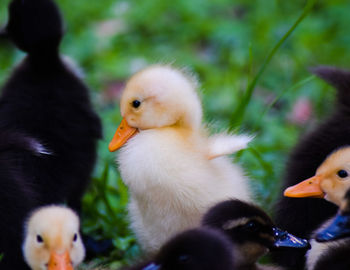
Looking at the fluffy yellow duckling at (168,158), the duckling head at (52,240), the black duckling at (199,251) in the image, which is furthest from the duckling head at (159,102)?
the black duckling at (199,251)

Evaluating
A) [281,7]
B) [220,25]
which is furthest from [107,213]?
[281,7]

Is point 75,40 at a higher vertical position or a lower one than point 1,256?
higher

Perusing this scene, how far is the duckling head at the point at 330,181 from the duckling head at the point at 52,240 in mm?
674

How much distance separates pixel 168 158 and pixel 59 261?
46cm

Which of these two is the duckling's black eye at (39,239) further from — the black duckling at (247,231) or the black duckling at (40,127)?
the black duckling at (247,231)

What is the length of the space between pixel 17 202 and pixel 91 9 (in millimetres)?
2884

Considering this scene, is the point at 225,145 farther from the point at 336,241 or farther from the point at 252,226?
the point at 336,241

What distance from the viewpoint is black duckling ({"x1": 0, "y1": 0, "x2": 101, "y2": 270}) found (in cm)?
235

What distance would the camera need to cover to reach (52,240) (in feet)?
7.07

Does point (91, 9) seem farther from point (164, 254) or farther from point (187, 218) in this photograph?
point (164, 254)

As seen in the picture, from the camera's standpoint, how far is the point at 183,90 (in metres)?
2.48

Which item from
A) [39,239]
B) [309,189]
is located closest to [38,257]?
[39,239]

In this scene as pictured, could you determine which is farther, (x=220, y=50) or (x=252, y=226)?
(x=220, y=50)

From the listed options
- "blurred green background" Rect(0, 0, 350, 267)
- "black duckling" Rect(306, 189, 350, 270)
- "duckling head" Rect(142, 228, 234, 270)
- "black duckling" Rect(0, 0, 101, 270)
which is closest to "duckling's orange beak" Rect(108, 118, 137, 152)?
"black duckling" Rect(0, 0, 101, 270)
